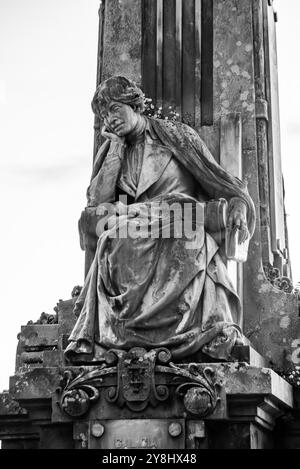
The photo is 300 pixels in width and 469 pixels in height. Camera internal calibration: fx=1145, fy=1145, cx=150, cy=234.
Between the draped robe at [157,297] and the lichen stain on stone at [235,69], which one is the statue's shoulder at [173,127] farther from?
the lichen stain on stone at [235,69]

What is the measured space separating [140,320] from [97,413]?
1.04m

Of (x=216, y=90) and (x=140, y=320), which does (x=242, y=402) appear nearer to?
(x=140, y=320)

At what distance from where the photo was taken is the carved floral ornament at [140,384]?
11.1 metres

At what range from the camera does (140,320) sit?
11.6m

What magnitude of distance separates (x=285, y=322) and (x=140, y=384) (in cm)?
235

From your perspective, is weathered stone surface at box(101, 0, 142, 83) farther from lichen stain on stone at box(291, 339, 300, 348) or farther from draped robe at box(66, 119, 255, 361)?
lichen stain on stone at box(291, 339, 300, 348)

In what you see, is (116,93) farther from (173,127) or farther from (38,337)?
(38,337)

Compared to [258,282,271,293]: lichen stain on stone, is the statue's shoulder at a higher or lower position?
higher

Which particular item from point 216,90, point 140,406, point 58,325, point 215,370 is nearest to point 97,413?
point 140,406

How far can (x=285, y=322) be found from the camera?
506 inches

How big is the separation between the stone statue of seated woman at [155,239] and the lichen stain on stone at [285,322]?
0.96 m

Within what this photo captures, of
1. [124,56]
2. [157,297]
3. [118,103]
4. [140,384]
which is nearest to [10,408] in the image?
[140,384]

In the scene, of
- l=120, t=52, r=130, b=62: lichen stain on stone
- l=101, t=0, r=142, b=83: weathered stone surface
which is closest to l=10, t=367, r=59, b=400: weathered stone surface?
l=101, t=0, r=142, b=83: weathered stone surface

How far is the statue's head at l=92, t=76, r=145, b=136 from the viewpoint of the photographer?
12.7 m
